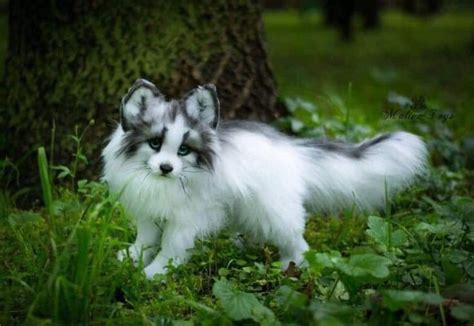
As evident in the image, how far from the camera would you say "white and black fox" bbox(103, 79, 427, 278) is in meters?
3.03

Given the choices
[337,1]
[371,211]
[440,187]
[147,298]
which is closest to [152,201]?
[147,298]

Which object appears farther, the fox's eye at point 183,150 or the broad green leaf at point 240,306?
the fox's eye at point 183,150

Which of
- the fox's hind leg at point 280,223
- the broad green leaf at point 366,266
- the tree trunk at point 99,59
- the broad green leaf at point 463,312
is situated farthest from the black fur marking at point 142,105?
the broad green leaf at point 463,312

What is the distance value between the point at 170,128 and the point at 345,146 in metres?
1.08

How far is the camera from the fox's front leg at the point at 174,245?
10.6 feet

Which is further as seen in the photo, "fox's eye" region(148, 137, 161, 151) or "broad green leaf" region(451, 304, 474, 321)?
"fox's eye" region(148, 137, 161, 151)

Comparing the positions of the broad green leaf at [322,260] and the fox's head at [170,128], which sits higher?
the fox's head at [170,128]

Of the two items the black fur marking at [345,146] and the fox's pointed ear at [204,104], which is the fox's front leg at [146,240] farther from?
the black fur marking at [345,146]

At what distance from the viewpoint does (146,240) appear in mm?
3389

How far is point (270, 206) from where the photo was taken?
3.32 meters

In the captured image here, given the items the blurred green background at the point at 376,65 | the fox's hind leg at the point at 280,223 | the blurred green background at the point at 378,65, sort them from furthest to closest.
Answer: the blurred green background at the point at 378,65, the blurred green background at the point at 376,65, the fox's hind leg at the point at 280,223

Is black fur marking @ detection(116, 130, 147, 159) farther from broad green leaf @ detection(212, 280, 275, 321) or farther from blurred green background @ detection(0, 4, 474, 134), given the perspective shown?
blurred green background @ detection(0, 4, 474, 134)

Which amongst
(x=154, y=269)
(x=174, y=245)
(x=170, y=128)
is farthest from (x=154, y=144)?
(x=154, y=269)

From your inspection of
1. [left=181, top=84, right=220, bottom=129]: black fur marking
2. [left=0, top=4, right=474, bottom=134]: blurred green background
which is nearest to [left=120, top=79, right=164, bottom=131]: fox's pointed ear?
[left=181, top=84, right=220, bottom=129]: black fur marking
